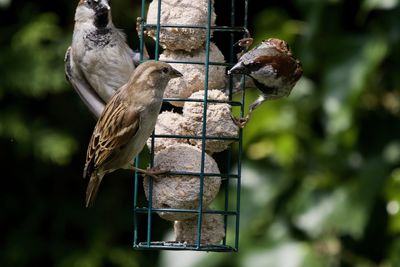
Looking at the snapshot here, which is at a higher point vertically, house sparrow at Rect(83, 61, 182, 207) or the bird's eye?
the bird's eye

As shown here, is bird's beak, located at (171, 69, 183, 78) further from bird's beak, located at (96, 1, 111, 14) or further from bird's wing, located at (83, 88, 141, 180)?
bird's beak, located at (96, 1, 111, 14)

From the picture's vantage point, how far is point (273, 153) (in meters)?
5.50

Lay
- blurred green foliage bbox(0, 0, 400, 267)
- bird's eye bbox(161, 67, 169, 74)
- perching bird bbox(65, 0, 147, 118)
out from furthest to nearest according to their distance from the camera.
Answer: blurred green foliage bbox(0, 0, 400, 267) < perching bird bbox(65, 0, 147, 118) < bird's eye bbox(161, 67, 169, 74)

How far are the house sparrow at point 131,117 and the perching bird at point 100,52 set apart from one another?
1.55 feet

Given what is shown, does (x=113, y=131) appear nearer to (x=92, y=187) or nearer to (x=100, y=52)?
(x=92, y=187)

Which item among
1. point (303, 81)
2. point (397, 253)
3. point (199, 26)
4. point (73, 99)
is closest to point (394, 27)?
point (303, 81)

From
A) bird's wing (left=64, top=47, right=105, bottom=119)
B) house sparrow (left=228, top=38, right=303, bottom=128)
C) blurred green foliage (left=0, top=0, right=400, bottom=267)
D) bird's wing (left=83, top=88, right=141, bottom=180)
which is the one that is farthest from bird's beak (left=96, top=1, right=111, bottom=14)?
blurred green foliage (left=0, top=0, right=400, bottom=267)

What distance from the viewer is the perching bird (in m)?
4.44

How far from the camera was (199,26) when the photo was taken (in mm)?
3926

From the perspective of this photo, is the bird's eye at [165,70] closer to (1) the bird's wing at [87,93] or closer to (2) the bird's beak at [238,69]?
(2) the bird's beak at [238,69]

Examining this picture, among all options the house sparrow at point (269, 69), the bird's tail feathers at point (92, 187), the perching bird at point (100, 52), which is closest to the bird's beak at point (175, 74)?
the house sparrow at point (269, 69)

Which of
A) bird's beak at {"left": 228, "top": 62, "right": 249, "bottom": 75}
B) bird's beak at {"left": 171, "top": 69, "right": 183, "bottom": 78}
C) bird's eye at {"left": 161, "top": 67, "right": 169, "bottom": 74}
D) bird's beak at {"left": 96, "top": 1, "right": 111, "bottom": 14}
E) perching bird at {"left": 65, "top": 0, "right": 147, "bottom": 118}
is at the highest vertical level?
bird's beak at {"left": 96, "top": 1, "right": 111, "bottom": 14}

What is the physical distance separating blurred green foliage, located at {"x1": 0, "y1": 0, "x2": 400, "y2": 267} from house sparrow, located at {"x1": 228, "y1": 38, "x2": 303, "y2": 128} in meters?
1.01

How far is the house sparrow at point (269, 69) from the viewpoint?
12.5 feet
